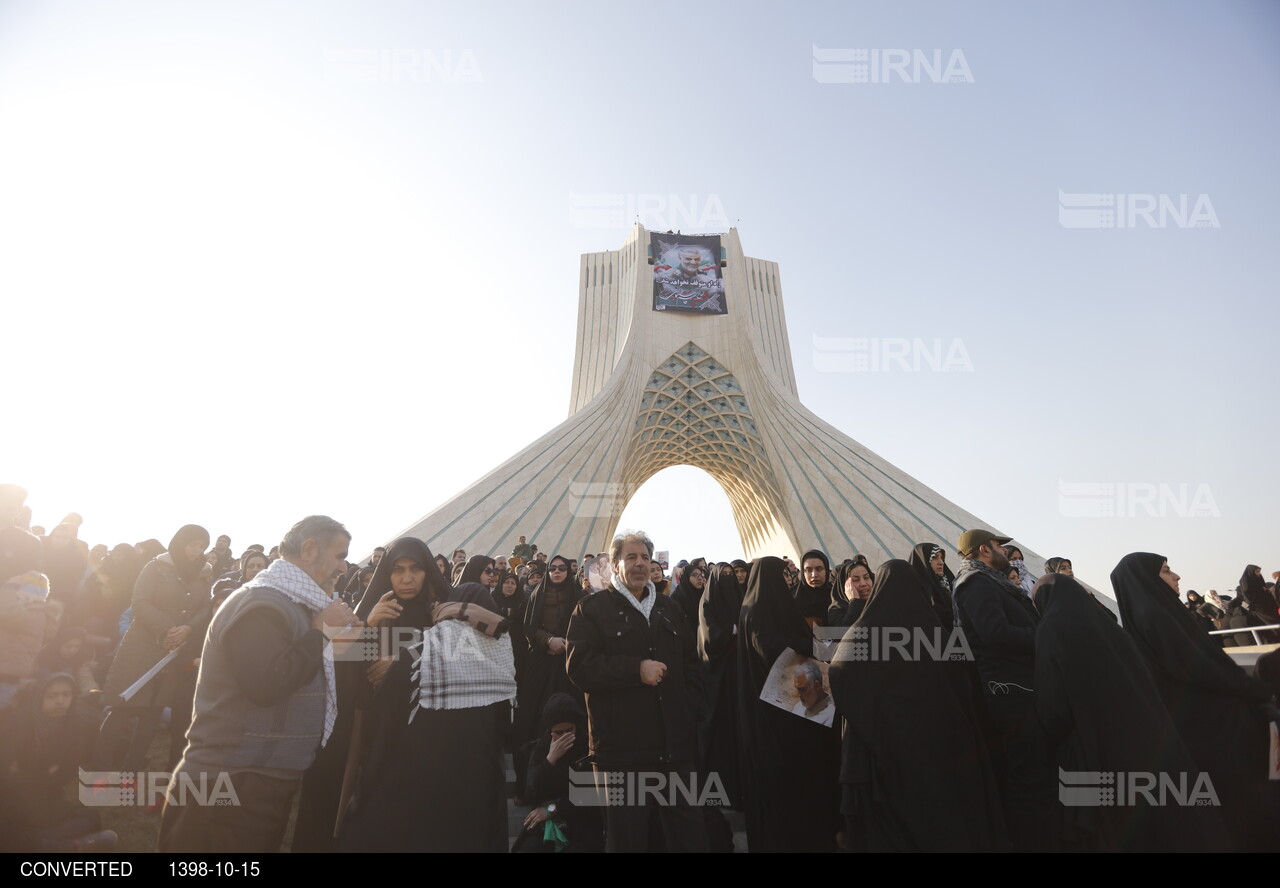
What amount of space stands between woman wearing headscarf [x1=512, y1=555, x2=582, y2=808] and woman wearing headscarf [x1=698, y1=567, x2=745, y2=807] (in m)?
1.12

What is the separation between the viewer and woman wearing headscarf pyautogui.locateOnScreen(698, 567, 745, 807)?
4.15 m

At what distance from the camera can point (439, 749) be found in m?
2.69

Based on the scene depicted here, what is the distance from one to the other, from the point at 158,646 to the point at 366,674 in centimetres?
214

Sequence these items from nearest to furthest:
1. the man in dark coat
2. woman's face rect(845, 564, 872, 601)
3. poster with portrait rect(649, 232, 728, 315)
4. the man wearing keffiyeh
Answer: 1. the man wearing keffiyeh
2. the man in dark coat
3. woman's face rect(845, 564, 872, 601)
4. poster with portrait rect(649, 232, 728, 315)

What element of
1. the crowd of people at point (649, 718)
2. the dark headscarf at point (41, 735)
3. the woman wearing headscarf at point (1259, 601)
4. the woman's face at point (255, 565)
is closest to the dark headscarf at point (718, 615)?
the crowd of people at point (649, 718)

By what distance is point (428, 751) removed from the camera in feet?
8.81

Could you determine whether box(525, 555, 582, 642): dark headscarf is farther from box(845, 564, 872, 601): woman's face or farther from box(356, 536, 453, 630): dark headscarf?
box(356, 536, 453, 630): dark headscarf

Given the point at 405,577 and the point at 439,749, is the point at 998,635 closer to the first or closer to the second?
→ the point at 439,749

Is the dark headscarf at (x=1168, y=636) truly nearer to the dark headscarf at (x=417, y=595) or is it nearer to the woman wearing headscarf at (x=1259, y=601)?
the dark headscarf at (x=417, y=595)

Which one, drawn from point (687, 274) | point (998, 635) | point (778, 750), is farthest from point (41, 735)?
point (687, 274)

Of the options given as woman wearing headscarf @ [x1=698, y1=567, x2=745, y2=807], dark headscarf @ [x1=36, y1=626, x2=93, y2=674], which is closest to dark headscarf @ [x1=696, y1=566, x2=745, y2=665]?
woman wearing headscarf @ [x1=698, y1=567, x2=745, y2=807]

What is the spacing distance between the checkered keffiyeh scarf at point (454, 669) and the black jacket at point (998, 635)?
231cm

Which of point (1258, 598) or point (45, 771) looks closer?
point (45, 771)
